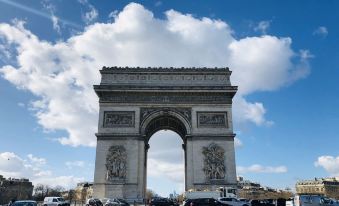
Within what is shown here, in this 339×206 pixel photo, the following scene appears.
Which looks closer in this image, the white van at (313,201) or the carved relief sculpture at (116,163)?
the white van at (313,201)

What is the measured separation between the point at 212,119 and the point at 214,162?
4.39 meters

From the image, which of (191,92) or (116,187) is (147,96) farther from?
(116,187)

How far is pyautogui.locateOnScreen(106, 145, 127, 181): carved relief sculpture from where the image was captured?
33.8 metres

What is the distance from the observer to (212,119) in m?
36.0

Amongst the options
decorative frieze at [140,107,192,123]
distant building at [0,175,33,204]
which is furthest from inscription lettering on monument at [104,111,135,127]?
distant building at [0,175,33,204]

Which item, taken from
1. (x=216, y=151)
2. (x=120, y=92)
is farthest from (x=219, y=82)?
(x=120, y=92)

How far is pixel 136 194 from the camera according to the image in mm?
33562

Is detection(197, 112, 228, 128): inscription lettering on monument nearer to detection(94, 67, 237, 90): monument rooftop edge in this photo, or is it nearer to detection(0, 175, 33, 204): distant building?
detection(94, 67, 237, 90): monument rooftop edge

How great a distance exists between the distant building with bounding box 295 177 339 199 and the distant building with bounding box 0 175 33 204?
3214 inches

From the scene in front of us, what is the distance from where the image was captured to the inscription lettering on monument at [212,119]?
35.9 m

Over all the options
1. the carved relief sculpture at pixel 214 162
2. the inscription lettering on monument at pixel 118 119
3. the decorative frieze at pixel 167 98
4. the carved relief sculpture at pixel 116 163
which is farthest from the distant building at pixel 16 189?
the carved relief sculpture at pixel 214 162

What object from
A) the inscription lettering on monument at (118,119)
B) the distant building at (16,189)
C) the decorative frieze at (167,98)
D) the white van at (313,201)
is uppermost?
the decorative frieze at (167,98)

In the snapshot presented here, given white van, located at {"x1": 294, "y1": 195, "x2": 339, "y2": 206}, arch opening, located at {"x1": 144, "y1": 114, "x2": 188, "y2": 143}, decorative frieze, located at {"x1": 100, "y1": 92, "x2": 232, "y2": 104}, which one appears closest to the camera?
white van, located at {"x1": 294, "y1": 195, "x2": 339, "y2": 206}

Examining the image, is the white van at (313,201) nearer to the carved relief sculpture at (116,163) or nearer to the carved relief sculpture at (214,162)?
the carved relief sculpture at (214,162)
